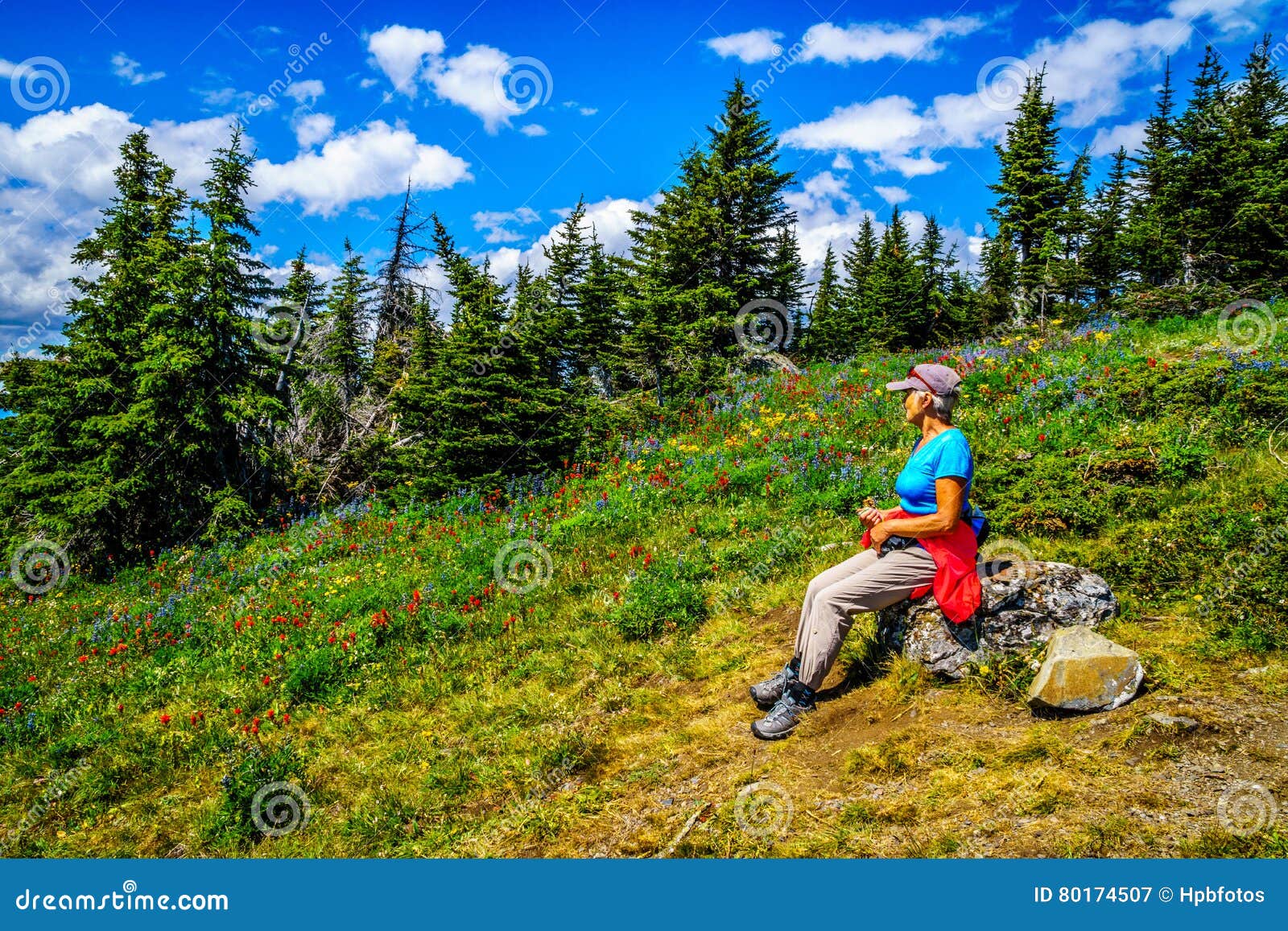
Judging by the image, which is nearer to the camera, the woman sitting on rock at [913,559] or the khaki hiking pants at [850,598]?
the woman sitting on rock at [913,559]

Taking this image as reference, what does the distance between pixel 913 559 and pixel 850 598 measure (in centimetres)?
51

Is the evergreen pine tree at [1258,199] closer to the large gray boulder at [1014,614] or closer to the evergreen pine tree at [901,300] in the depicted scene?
the evergreen pine tree at [901,300]

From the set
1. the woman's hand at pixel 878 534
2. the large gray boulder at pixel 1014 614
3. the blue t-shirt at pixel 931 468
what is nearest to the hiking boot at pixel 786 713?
the large gray boulder at pixel 1014 614

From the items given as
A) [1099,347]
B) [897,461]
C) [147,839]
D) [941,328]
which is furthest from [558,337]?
[941,328]

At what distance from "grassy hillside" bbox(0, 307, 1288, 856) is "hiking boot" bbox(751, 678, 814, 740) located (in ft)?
0.37

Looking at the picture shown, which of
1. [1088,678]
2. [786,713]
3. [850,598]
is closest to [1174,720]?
[1088,678]

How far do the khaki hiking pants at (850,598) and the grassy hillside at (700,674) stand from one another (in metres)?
0.48

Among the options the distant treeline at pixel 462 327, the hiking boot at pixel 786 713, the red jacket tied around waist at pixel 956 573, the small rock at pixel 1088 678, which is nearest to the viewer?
the small rock at pixel 1088 678

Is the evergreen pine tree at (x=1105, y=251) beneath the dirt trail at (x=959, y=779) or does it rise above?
above

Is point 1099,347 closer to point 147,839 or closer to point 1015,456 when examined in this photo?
point 1015,456

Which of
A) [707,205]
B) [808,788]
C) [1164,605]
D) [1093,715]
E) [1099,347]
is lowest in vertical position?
[808,788]

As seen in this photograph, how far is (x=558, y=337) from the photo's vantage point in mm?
16703

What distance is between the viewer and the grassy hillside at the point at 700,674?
337 cm

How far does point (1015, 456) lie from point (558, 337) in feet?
39.6
